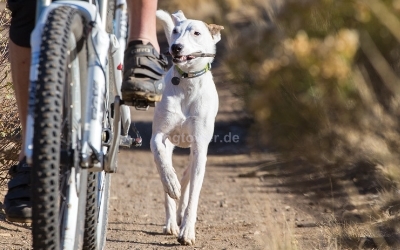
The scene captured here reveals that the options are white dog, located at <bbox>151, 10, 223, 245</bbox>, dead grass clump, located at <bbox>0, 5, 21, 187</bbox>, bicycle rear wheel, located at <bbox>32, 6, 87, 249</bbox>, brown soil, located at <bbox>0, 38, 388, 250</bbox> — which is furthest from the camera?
white dog, located at <bbox>151, 10, 223, 245</bbox>

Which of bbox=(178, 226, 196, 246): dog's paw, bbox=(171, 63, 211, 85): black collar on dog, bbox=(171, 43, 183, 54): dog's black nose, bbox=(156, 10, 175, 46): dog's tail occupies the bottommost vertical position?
bbox=(178, 226, 196, 246): dog's paw

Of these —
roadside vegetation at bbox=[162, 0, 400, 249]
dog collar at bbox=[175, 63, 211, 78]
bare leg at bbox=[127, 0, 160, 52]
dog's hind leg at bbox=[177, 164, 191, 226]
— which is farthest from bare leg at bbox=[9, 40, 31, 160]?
dog collar at bbox=[175, 63, 211, 78]

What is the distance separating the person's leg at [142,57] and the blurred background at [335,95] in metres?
0.67

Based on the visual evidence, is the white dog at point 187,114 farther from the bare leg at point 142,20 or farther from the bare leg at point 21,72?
the bare leg at point 21,72

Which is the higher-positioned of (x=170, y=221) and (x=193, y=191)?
(x=193, y=191)

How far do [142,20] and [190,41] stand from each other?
2.86m

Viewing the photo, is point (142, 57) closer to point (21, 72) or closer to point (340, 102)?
point (21, 72)

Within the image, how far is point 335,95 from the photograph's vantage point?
414cm

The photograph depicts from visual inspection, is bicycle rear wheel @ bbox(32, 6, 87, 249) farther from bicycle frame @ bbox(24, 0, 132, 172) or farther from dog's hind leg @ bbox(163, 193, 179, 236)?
dog's hind leg @ bbox(163, 193, 179, 236)

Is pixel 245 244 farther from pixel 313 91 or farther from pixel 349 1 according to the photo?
pixel 349 1

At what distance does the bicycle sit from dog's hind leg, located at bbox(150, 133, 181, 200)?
164cm

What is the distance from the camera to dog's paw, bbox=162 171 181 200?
191 inches

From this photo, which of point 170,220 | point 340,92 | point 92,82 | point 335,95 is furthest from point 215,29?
point 92,82

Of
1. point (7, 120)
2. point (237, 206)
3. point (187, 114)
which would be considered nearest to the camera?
point (7, 120)
